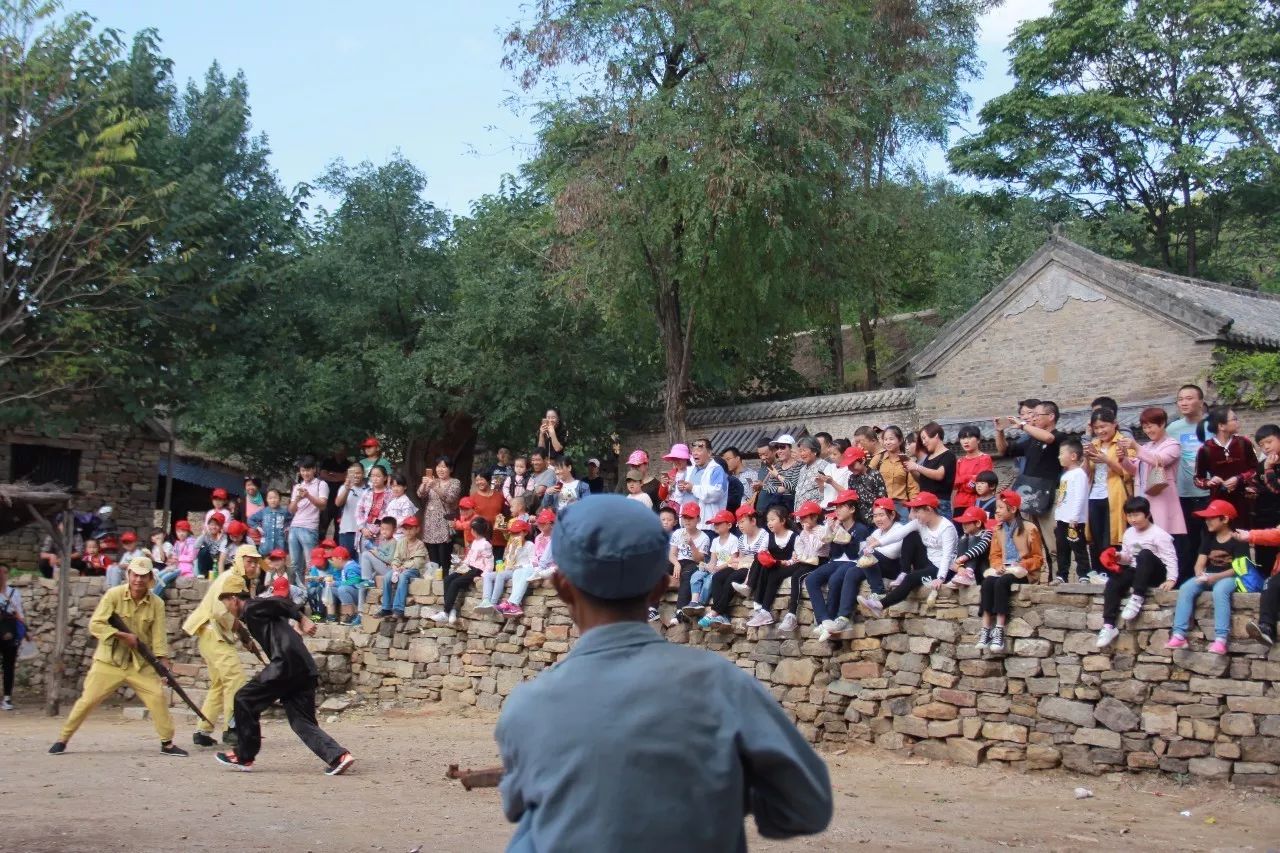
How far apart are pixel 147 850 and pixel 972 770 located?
6477 millimetres

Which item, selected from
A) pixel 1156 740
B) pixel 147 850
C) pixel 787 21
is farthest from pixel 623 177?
pixel 147 850

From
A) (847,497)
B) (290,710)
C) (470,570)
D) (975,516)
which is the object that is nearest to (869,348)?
(470,570)

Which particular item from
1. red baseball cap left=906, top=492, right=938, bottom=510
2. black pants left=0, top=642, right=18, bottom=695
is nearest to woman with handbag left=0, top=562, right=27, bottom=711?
black pants left=0, top=642, right=18, bottom=695

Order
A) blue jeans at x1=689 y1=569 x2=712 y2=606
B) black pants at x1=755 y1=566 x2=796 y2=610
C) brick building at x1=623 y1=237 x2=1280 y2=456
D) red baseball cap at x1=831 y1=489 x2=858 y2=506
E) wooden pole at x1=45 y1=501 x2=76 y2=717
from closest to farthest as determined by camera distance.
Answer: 1. red baseball cap at x1=831 y1=489 x2=858 y2=506
2. black pants at x1=755 y1=566 x2=796 y2=610
3. blue jeans at x1=689 y1=569 x2=712 y2=606
4. wooden pole at x1=45 y1=501 x2=76 y2=717
5. brick building at x1=623 y1=237 x2=1280 y2=456

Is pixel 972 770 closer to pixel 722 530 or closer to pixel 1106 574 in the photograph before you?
pixel 1106 574

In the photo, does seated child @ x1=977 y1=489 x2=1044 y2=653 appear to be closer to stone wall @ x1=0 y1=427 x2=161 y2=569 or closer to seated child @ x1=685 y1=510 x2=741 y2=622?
seated child @ x1=685 y1=510 x2=741 y2=622

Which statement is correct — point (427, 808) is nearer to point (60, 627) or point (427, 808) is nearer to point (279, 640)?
point (279, 640)

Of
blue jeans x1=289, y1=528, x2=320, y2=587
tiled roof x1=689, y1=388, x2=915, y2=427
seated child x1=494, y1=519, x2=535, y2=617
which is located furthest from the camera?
tiled roof x1=689, y1=388, x2=915, y2=427

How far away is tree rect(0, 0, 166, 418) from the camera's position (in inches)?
702

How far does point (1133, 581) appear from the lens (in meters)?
9.80

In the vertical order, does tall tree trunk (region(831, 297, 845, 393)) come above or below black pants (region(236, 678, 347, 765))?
above

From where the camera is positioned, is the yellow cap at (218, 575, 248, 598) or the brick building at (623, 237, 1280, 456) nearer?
the yellow cap at (218, 575, 248, 598)

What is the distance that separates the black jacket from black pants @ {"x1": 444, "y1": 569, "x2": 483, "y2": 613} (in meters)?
4.47

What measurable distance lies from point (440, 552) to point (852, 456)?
591 centimetres
